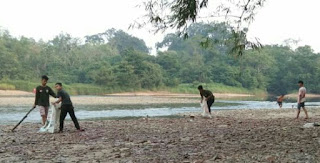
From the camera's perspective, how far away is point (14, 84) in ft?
220

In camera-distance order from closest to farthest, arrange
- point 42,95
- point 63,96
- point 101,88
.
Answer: point 63,96
point 42,95
point 101,88

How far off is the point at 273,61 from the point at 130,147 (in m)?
88.7

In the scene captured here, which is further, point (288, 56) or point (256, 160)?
point (288, 56)

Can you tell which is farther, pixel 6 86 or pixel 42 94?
pixel 6 86

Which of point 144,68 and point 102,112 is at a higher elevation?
point 144,68

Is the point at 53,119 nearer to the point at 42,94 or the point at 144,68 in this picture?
the point at 42,94

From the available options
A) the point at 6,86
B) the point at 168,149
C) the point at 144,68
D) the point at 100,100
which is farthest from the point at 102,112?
the point at 144,68

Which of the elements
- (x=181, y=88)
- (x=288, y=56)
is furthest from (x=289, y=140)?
(x=288, y=56)

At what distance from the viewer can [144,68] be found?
78625 millimetres

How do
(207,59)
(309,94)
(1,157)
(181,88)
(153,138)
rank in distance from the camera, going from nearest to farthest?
1. (1,157)
2. (153,138)
3. (181,88)
4. (309,94)
5. (207,59)

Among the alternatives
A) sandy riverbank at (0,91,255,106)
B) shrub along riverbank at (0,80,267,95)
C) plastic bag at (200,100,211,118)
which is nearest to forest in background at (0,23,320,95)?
shrub along riverbank at (0,80,267,95)

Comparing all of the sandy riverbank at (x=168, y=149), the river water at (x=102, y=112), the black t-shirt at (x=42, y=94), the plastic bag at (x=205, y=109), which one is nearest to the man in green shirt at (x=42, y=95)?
the black t-shirt at (x=42, y=94)

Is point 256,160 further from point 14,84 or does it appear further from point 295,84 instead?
point 295,84

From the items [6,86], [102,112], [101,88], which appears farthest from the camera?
[101,88]
